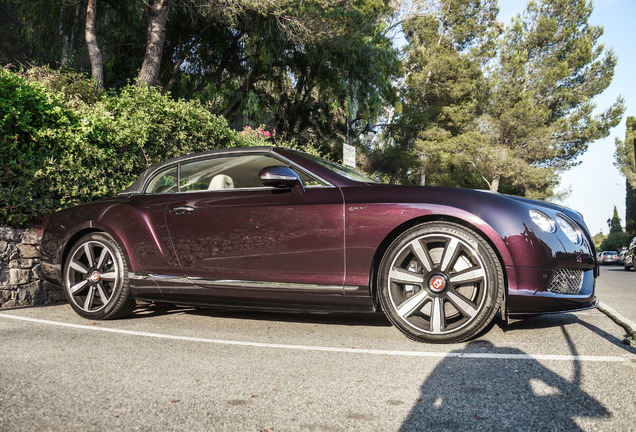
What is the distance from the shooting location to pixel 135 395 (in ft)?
8.38

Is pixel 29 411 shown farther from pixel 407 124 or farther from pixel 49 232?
pixel 407 124

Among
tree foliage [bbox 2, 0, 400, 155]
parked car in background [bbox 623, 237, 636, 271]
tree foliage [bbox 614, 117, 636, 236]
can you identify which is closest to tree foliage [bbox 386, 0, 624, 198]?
parked car in background [bbox 623, 237, 636, 271]

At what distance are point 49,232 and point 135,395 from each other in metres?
3.14

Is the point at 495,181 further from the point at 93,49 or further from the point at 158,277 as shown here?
the point at 158,277

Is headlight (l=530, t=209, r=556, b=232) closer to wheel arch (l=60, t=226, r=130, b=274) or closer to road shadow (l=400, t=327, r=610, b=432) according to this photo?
road shadow (l=400, t=327, r=610, b=432)

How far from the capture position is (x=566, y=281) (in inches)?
140

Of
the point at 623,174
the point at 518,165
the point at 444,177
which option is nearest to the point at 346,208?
the point at 518,165

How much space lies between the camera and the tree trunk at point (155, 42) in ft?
36.3

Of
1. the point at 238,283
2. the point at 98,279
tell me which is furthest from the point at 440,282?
the point at 98,279

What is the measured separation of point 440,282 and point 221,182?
6.57 ft

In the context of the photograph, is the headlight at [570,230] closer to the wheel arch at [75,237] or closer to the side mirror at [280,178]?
the side mirror at [280,178]

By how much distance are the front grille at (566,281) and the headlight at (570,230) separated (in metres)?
0.23

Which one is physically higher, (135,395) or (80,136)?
(80,136)

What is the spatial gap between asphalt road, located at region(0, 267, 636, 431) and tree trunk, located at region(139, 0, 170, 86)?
7.89m
